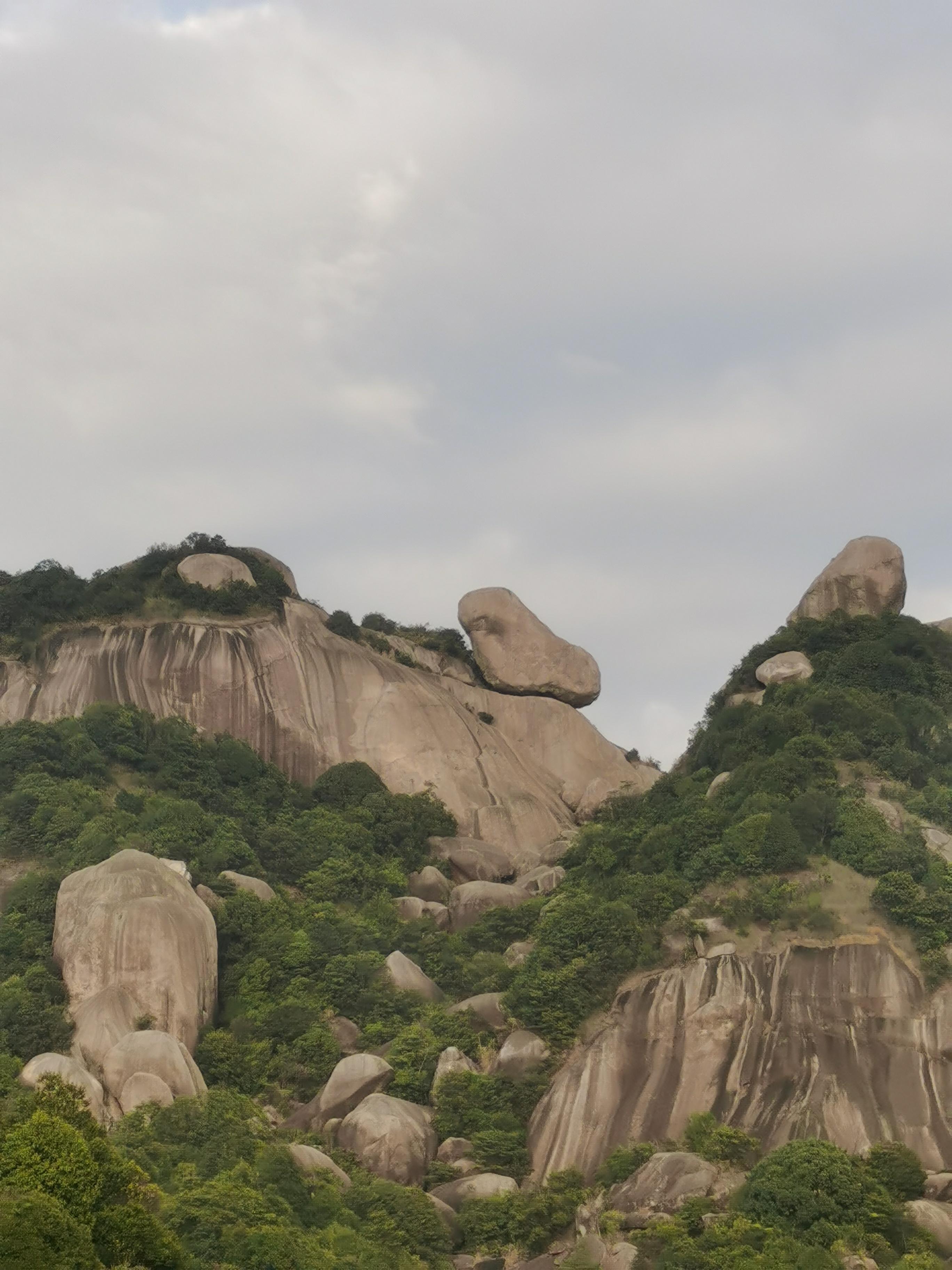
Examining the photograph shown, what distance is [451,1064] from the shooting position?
38.4m

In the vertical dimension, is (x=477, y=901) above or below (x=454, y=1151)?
above

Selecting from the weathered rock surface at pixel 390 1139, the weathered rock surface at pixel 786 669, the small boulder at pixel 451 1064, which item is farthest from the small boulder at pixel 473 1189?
the weathered rock surface at pixel 786 669

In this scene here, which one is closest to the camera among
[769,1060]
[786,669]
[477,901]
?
[769,1060]

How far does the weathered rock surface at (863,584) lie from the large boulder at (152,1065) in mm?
30348

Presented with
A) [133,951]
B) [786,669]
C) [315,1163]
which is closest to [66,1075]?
[133,951]

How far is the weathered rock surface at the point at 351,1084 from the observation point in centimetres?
3744

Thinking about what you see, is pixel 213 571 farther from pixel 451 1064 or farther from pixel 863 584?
pixel 451 1064

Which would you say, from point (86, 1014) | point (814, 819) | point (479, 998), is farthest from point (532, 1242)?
point (814, 819)

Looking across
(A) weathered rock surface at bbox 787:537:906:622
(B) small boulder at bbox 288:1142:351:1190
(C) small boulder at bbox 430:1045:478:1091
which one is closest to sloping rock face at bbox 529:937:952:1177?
(C) small boulder at bbox 430:1045:478:1091

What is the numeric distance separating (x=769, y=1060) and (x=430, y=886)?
17467mm

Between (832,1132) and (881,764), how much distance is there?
581 inches

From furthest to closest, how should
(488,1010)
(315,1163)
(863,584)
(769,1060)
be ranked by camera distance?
(863,584) → (488,1010) → (769,1060) → (315,1163)

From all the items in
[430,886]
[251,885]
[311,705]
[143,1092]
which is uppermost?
[311,705]

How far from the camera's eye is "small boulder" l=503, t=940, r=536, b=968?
4434 cm
